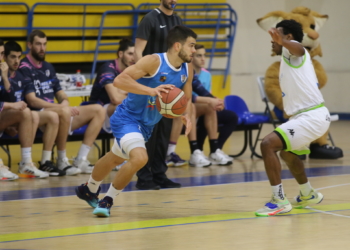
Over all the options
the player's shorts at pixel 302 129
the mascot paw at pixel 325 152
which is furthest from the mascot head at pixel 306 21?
the player's shorts at pixel 302 129

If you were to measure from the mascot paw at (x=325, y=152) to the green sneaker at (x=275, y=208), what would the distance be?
3.92 m

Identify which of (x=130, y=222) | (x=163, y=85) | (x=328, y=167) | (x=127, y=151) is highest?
(x=163, y=85)

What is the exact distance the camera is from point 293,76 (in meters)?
4.96

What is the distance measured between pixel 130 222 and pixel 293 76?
1687 mm

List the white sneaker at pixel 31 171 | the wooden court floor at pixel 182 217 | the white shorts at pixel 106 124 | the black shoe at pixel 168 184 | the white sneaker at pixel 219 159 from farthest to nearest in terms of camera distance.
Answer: the white sneaker at pixel 219 159 → the white shorts at pixel 106 124 → the white sneaker at pixel 31 171 → the black shoe at pixel 168 184 → the wooden court floor at pixel 182 217

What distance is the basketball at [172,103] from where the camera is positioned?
464cm

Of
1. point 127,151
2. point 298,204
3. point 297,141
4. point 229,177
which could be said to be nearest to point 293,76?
point 297,141

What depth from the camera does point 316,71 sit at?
9.16 metres

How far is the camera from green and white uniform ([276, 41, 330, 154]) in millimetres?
4855

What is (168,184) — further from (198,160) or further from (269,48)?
(269,48)

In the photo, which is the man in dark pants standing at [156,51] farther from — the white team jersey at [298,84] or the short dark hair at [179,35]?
the white team jersey at [298,84]

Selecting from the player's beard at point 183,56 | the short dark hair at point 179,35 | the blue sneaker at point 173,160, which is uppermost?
the short dark hair at point 179,35

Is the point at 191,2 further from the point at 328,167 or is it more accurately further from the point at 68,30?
the point at 328,167

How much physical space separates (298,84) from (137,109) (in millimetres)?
1259
